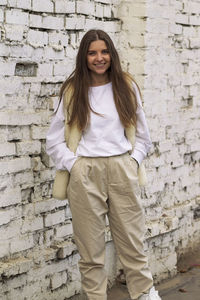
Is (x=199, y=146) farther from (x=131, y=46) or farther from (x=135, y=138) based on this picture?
(x=135, y=138)

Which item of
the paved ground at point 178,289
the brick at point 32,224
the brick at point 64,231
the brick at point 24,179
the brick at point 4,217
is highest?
the brick at point 24,179

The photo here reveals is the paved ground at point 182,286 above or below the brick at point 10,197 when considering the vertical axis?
below

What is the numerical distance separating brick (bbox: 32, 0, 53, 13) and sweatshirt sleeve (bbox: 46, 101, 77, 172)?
0.76 m

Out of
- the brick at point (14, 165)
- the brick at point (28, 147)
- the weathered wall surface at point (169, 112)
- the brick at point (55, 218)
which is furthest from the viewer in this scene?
the weathered wall surface at point (169, 112)

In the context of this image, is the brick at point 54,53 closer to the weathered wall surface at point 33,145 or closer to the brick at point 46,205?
the weathered wall surface at point 33,145

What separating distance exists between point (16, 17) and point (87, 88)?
706 millimetres

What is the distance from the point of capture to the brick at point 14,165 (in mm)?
4395

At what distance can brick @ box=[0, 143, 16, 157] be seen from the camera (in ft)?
14.3

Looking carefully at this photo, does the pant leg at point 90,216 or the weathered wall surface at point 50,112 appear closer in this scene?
the pant leg at point 90,216

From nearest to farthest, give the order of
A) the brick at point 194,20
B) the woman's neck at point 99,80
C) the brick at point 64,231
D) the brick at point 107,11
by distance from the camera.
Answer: the woman's neck at point 99,80, the brick at point 64,231, the brick at point 107,11, the brick at point 194,20

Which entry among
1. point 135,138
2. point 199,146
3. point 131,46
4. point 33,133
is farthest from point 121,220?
point 199,146

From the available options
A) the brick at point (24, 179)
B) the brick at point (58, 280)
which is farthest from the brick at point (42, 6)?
the brick at point (58, 280)

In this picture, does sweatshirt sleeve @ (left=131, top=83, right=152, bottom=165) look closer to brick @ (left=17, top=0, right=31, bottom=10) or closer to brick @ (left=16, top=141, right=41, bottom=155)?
brick @ (left=16, top=141, right=41, bottom=155)

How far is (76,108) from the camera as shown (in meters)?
4.07
